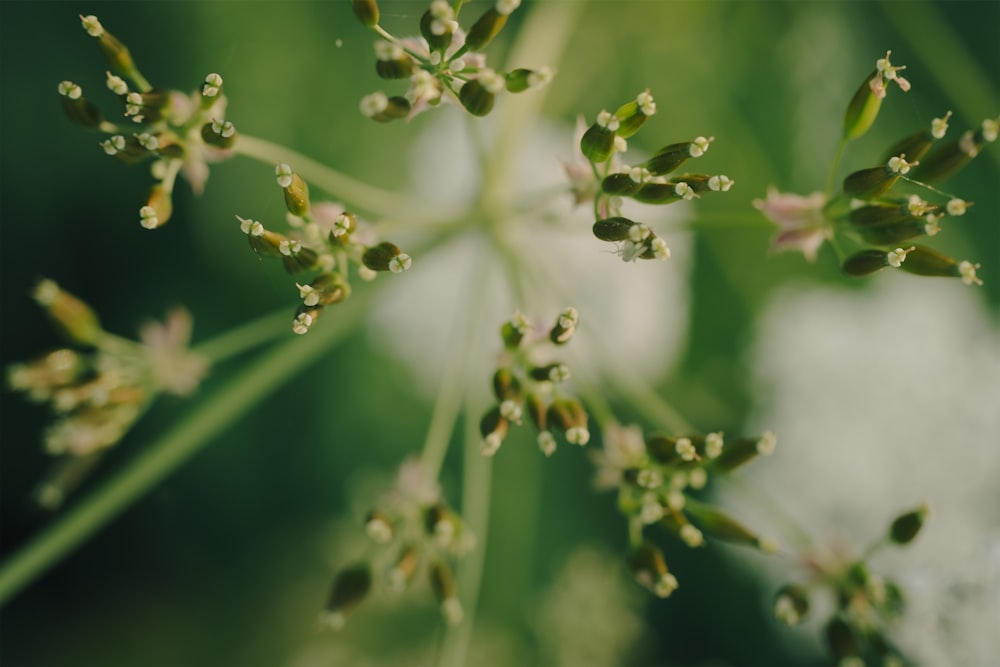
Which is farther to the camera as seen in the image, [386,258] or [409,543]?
[409,543]

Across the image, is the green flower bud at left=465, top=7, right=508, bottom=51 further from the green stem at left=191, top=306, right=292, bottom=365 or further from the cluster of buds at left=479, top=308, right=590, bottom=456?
the green stem at left=191, top=306, right=292, bottom=365

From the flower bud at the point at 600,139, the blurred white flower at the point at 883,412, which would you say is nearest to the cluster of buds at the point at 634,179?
the flower bud at the point at 600,139

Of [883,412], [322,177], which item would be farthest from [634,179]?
[883,412]

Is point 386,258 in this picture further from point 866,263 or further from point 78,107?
point 866,263

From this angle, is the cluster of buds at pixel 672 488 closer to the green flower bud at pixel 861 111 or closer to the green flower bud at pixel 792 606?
the green flower bud at pixel 792 606

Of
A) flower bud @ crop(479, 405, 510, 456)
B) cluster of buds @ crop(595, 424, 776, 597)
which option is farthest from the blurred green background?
flower bud @ crop(479, 405, 510, 456)

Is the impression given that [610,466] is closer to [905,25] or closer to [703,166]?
[703,166]

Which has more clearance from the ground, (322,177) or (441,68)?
(322,177)
